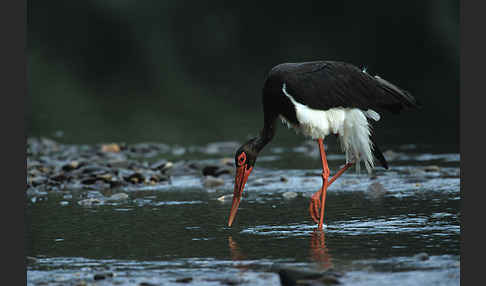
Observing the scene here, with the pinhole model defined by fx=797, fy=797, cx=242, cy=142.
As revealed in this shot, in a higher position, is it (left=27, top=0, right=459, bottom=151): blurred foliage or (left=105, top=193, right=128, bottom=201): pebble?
(left=27, top=0, right=459, bottom=151): blurred foliage

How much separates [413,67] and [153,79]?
9.99m

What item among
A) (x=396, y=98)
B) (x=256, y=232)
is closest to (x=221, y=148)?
(x=396, y=98)

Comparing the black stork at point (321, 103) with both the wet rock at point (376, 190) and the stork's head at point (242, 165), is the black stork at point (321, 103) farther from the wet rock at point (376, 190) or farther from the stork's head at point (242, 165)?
the wet rock at point (376, 190)

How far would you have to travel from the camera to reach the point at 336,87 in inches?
315

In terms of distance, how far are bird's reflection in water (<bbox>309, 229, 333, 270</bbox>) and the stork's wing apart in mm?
1359

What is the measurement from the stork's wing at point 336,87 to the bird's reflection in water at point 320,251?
1.36 meters

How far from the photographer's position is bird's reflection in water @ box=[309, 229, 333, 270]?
5991 mm

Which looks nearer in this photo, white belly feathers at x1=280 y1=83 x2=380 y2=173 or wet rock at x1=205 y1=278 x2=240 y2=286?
wet rock at x1=205 y1=278 x2=240 y2=286

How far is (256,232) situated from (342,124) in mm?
1559

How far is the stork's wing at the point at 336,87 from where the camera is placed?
25.9 ft

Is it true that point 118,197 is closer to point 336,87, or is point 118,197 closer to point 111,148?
point 336,87

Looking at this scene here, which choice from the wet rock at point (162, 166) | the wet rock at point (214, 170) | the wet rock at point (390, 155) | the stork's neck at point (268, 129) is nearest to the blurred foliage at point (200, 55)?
the wet rock at point (390, 155)

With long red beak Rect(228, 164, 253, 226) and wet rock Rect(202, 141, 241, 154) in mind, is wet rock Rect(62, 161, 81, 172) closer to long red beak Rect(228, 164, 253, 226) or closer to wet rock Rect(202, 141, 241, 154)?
wet rock Rect(202, 141, 241, 154)

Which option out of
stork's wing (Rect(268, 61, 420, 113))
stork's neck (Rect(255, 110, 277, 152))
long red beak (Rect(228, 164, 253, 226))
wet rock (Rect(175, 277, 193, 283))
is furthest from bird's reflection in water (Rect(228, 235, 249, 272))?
stork's wing (Rect(268, 61, 420, 113))
